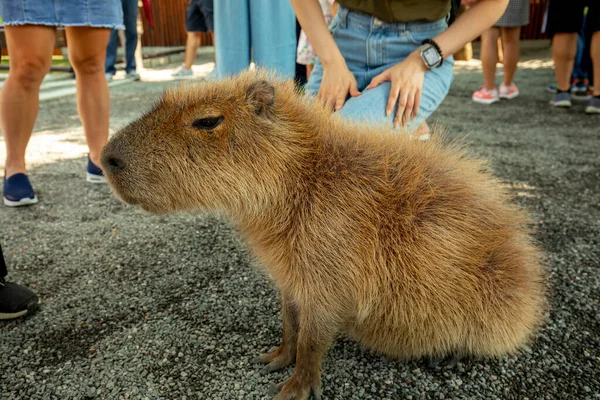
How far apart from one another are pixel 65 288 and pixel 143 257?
1.54 ft

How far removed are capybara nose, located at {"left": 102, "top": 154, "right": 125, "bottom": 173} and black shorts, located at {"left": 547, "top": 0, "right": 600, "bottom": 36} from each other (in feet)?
19.5

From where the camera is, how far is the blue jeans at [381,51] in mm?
2426

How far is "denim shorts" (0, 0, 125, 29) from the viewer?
2891 mm

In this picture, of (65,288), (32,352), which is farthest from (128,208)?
(32,352)

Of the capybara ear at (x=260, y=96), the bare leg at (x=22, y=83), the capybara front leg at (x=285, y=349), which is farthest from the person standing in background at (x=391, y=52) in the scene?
the bare leg at (x=22, y=83)

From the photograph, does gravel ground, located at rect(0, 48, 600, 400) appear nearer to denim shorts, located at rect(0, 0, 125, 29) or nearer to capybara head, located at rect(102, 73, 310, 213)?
capybara head, located at rect(102, 73, 310, 213)

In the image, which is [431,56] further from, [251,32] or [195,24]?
[195,24]

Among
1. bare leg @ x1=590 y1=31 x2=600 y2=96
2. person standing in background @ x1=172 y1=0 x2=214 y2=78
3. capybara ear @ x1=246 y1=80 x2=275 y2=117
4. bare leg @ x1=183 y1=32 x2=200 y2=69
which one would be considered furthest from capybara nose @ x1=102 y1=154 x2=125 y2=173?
bare leg @ x1=183 y1=32 x2=200 y2=69

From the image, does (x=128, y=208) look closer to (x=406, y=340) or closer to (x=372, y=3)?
(x=372, y=3)

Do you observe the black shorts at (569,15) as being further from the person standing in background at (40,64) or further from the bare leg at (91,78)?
the bare leg at (91,78)

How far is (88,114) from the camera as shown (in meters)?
3.62

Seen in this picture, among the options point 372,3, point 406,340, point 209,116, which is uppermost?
point 372,3

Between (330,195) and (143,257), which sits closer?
(330,195)

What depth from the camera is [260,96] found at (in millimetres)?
1589
